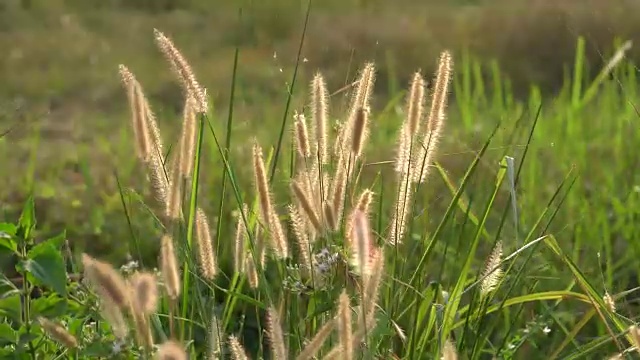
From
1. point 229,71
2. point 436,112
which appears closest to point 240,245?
point 436,112

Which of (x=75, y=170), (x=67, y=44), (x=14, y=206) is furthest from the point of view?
(x=67, y=44)

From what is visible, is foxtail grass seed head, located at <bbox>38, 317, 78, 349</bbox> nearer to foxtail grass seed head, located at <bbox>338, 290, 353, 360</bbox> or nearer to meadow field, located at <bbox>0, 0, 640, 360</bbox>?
meadow field, located at <bbox>0, 0, 640, 360</bbox>

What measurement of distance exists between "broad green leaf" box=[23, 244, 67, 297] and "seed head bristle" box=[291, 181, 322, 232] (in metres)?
0.23

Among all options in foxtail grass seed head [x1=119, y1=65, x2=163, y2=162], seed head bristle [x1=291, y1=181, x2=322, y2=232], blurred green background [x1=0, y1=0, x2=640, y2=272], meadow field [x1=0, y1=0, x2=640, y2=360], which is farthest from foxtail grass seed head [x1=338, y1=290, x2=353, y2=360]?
blurred green background [x1=0, y1=0, x2=640, y2=272]

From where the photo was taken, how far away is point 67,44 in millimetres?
6562

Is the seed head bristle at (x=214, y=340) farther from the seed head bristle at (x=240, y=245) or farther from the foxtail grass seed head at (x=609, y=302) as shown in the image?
the foxtail grass seed head at (x=609, y=302)

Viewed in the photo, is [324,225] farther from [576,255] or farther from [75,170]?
[75,170]

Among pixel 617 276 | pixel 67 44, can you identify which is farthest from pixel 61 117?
pixel 617 276

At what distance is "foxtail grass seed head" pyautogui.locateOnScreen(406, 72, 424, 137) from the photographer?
101 centimetres

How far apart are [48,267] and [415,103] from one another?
0.37m

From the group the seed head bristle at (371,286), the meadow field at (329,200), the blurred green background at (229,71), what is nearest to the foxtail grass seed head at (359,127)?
the meadow field at (329,200)

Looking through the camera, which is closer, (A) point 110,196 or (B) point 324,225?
(B) point 324,225

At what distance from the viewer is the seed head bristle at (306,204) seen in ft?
3.02

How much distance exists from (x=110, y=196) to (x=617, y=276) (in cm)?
135
